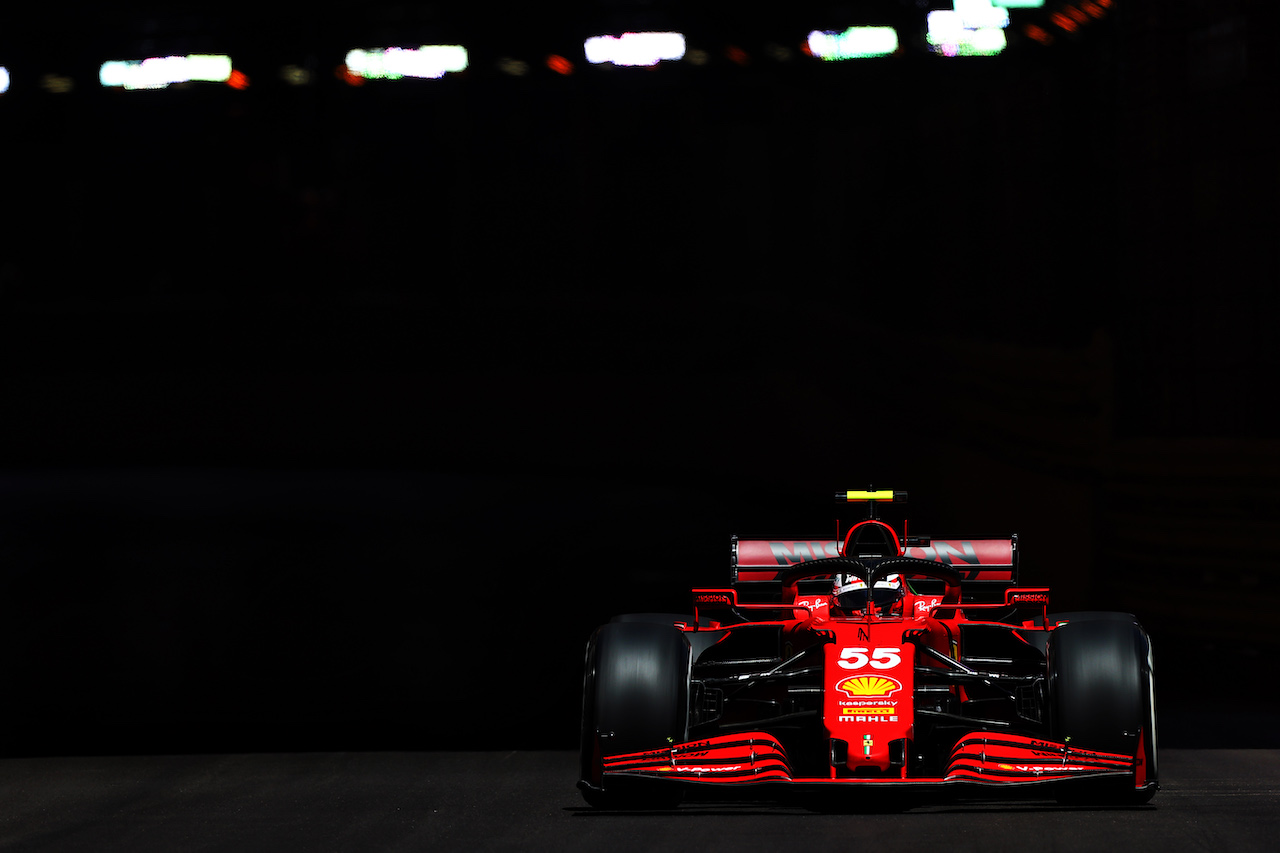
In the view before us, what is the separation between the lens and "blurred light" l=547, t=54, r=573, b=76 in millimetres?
11000

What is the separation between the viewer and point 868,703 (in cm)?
687

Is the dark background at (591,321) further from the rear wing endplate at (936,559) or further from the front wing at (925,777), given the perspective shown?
the front wing at (925,777)

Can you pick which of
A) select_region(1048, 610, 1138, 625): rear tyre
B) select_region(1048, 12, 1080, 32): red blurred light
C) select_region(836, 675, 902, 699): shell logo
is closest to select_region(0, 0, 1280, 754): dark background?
select_region(1048, 12, 1080, 32): red blurred light

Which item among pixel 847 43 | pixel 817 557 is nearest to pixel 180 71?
pixel 847 43

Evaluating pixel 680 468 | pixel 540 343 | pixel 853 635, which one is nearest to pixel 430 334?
pixel 540 343

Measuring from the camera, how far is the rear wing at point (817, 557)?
28.4 ft

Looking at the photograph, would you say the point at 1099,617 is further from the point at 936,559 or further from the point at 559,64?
the point at 559,64

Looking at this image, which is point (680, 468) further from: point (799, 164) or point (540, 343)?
point (799, 164)

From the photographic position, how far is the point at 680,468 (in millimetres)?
10883

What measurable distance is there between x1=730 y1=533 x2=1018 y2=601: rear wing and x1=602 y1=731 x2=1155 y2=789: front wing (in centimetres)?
174

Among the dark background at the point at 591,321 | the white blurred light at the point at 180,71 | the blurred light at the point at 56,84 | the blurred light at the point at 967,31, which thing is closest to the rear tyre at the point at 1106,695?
the dark background at the point at 591,321

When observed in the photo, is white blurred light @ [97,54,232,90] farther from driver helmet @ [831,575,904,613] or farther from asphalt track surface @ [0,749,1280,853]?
driver helmet @ [831,575,904,613]

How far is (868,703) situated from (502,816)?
1.75m

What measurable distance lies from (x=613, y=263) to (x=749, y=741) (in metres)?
4.78
